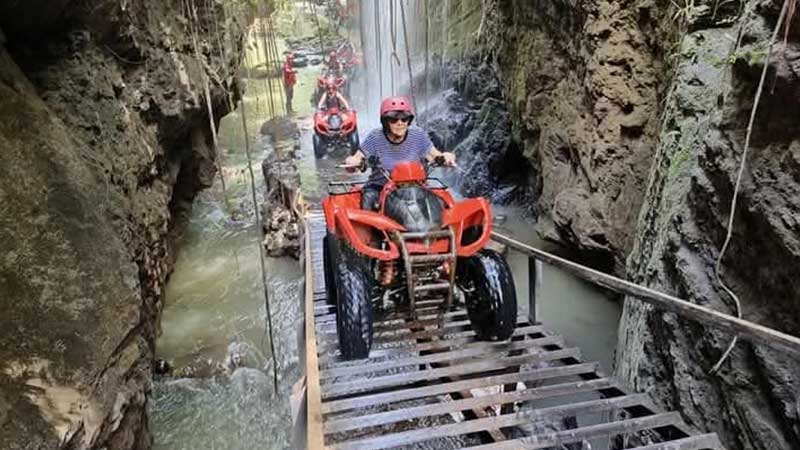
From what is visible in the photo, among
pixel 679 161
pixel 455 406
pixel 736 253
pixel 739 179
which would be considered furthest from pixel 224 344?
pixel 739 179

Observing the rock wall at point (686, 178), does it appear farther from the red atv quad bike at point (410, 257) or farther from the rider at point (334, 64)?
the rider at point (334, 64)

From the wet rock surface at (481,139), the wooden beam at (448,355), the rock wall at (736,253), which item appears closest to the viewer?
the rock wall at (736,253)

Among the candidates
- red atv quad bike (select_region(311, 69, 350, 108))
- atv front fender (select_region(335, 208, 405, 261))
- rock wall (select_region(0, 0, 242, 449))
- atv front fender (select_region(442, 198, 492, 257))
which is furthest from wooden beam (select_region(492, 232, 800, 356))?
red atv quad bike (select_region(311, 69, 350, 108))

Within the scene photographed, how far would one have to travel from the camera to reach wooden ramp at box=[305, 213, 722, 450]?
235 cm

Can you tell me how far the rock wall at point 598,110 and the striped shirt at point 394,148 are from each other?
89.6 inches

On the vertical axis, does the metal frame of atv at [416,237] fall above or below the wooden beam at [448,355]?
above

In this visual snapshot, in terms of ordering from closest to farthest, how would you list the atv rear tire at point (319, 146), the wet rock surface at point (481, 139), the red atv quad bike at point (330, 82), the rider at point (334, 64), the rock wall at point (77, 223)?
the rock wall at point (77, 223) → the wet rock surface at point (481, 139) → the atv rear tire at point (319, 146) → the red atv quad bike at point (330, 82) → the rider at point (334, 64)

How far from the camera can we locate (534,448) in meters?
2.25

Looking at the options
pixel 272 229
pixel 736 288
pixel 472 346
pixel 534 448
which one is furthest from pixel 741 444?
pixel 272 229

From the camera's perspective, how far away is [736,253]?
2404mm

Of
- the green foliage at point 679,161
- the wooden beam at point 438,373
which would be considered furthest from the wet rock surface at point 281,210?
the green foliage at point 679,161

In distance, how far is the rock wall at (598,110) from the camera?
5.19 metres

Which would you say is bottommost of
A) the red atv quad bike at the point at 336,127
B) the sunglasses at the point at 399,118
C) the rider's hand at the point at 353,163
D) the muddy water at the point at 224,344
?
the muddy water at the point at 224,344

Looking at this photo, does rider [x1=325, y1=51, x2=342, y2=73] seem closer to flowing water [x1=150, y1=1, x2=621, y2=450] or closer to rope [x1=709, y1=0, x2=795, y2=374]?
flowing water [x1=150, y1=1, x2=621, y2=450]
